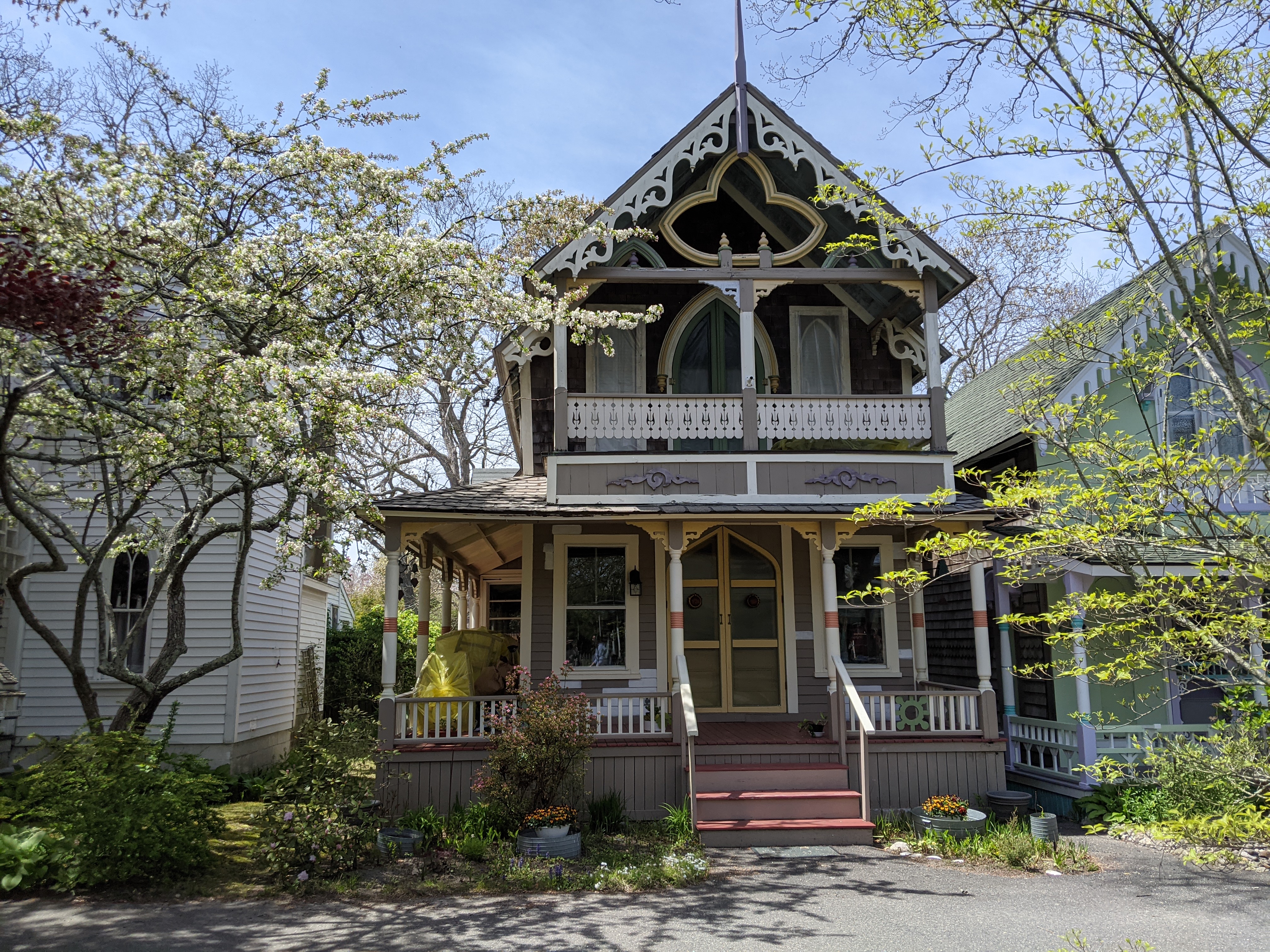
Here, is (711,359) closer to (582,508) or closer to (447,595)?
(582,508)

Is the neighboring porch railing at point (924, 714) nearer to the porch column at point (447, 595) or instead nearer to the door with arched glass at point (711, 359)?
Result: the door with arched glass at point (711, 359)

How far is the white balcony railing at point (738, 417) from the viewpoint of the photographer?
37.9 ft

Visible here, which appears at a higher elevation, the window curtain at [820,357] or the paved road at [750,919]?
the window curtain at [820,357]

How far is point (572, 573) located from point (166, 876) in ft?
19.2

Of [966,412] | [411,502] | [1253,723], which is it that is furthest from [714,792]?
[966,412]

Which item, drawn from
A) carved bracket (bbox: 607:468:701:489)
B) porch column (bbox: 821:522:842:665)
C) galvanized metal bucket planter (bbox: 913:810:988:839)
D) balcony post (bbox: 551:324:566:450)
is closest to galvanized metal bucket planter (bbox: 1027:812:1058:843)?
galvanized metal bucket planter (bbox: 913:810:988:839)

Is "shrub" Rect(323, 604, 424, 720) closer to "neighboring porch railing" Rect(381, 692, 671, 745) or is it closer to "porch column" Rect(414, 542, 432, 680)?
"porch column" Rect(414, 542, 432, 680)

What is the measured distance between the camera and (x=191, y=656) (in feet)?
42.5

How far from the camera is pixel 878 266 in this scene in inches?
488

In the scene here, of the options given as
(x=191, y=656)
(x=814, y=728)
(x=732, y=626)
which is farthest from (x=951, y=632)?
(x=191, y=656)

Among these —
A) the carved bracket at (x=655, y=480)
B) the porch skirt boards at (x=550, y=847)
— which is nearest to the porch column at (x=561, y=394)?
the carved bracket at (x=655, y=480)

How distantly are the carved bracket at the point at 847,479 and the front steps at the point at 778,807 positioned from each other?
11.2 feet

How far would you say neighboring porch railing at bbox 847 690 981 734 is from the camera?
1063 cm

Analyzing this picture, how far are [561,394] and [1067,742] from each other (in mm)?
7942
